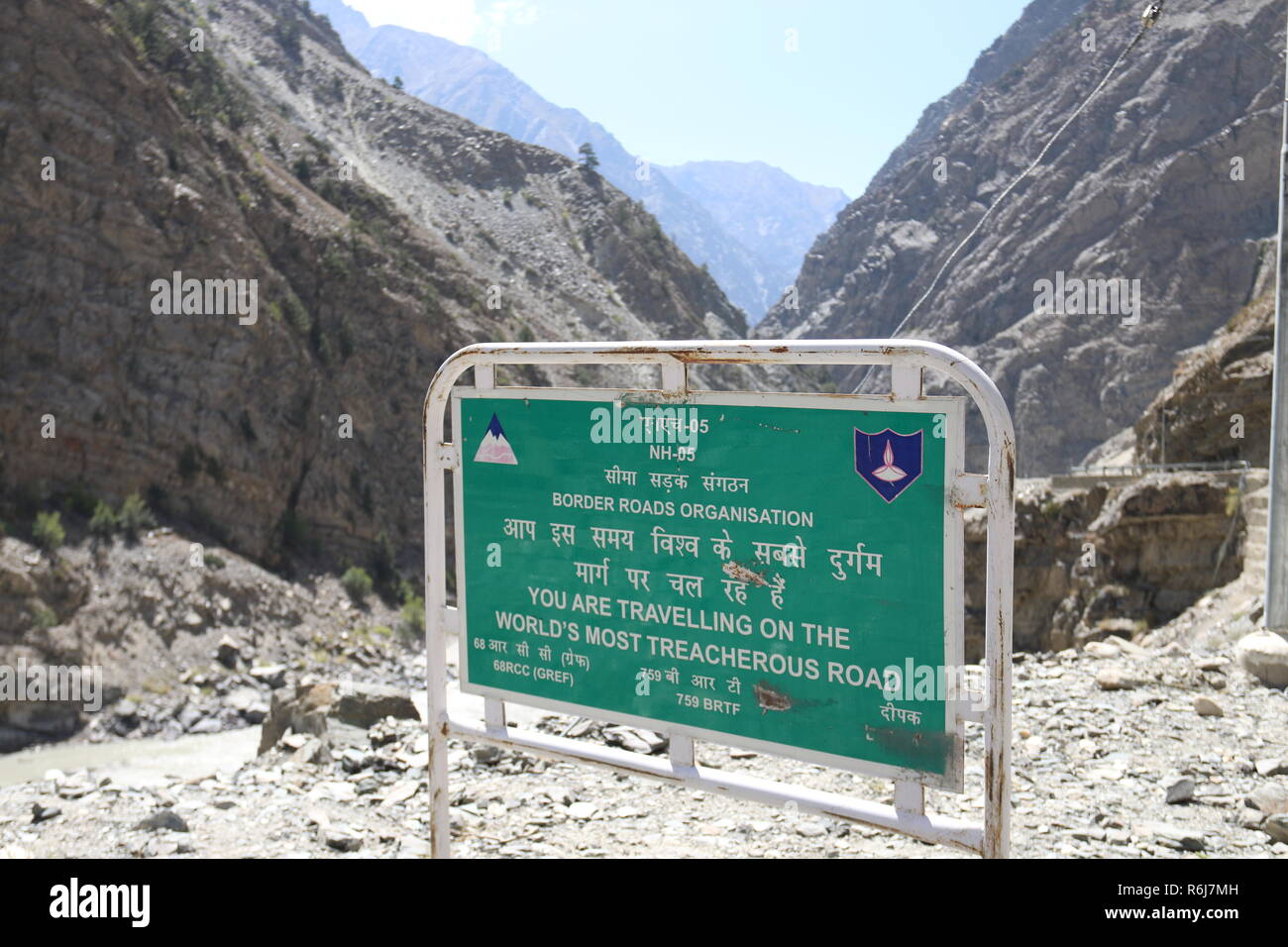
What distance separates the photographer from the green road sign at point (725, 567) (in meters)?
3.03

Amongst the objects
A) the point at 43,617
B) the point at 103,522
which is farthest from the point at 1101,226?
the point at 43,617

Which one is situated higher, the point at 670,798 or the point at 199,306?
the point at 199,306

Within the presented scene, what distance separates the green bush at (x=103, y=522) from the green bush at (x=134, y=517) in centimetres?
16

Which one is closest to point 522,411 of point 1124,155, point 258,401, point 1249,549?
point 1249,549

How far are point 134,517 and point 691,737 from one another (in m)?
25.9

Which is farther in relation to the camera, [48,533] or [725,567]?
[48,533]

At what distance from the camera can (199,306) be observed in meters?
30.0

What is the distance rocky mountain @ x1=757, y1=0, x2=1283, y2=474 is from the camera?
64125 mm

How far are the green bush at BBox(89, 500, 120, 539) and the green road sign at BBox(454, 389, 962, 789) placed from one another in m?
24.4

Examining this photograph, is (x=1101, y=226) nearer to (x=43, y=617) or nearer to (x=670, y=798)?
(x=43, y=617)

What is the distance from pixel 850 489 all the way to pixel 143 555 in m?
25.5

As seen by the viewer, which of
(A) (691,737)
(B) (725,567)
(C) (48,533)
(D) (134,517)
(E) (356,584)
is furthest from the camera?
(E) (356,584)

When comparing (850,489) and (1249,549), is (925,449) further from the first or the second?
(1249,549)

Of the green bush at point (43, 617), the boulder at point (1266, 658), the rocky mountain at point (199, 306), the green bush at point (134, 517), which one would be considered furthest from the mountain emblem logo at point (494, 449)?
the green bush at point (134, 517)
